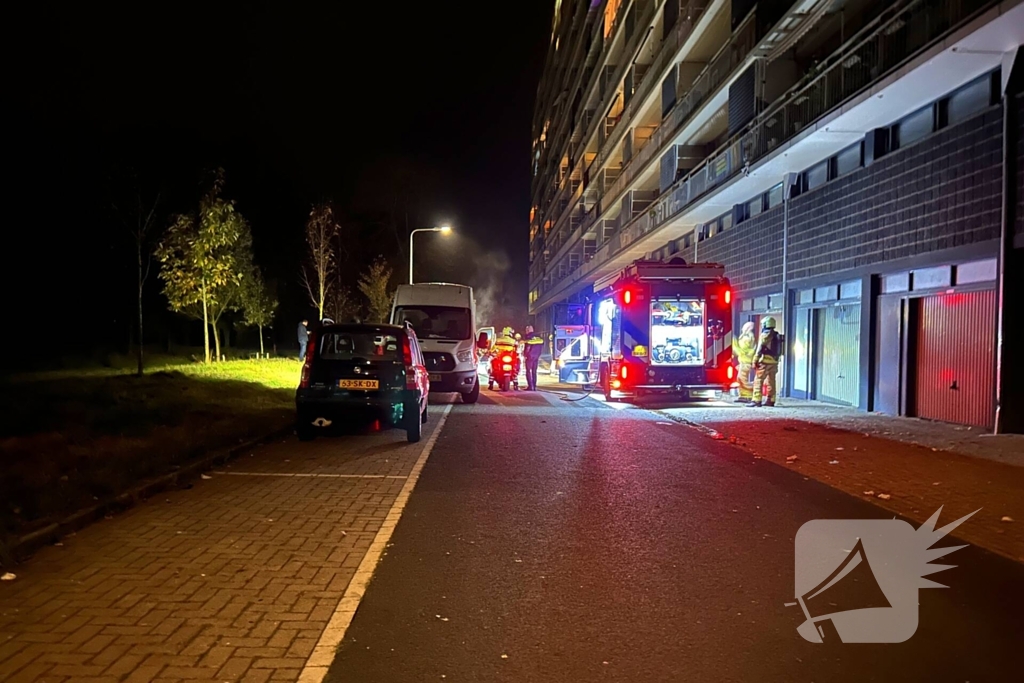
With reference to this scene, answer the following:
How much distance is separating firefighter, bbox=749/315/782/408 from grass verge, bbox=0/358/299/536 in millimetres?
10204

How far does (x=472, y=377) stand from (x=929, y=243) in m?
10.1

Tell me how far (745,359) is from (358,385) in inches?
452

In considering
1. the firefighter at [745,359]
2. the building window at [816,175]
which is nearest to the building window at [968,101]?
the building window at [816,175]

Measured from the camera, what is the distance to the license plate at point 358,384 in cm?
1057

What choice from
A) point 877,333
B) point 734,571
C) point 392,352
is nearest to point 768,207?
point 877,333

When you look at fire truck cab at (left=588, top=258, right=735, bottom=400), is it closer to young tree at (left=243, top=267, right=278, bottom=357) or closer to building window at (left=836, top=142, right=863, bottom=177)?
building window at (left=836, top=142, right=863, bottom=177)

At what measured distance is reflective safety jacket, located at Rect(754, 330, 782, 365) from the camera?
16.2m

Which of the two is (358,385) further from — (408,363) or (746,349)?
(746,349)

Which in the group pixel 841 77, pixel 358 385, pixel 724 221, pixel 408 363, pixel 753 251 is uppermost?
pixel 841 77

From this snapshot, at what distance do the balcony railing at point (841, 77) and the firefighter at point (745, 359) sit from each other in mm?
4457

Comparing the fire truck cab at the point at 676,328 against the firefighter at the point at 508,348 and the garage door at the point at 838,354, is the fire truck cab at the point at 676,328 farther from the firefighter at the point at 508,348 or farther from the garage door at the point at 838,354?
the firefighter at the point at 508,348

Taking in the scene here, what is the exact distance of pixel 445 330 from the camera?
18.8m

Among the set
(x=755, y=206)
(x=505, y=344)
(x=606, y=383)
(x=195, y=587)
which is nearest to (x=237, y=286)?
(x=505, y=344)

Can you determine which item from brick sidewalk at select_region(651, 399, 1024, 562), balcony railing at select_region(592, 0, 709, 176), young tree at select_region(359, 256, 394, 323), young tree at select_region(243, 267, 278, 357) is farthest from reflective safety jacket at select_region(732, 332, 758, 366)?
young tree at select_region(359, 256, 394, 323)
